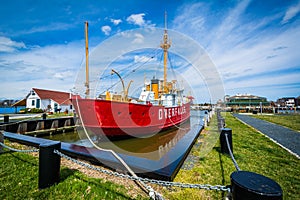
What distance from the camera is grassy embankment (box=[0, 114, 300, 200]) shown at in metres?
2.86

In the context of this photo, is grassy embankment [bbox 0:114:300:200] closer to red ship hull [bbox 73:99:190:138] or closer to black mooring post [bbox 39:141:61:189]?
black mooring post [bbox 39:141:61:189]

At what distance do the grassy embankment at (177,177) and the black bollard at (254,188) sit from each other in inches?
61.1

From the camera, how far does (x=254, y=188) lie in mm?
1362

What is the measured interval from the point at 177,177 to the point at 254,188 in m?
2.48

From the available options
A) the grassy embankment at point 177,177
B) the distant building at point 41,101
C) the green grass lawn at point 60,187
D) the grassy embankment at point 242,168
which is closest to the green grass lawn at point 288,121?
the grassy embankment at point 242,168

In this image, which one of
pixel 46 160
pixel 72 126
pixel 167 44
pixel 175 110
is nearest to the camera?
pixel 46 160

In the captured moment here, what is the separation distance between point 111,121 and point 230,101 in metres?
89.2

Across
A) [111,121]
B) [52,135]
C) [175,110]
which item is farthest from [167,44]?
[52,135]

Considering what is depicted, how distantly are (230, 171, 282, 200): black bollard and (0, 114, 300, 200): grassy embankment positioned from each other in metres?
1.55

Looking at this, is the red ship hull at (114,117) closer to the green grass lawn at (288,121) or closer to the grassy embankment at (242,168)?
the grassy embankment at (242,168)

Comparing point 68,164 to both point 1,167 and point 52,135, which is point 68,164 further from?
point 52,135

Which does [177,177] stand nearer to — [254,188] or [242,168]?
[242,168]

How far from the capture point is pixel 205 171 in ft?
12.8

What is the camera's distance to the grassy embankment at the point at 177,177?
9.37 feet
